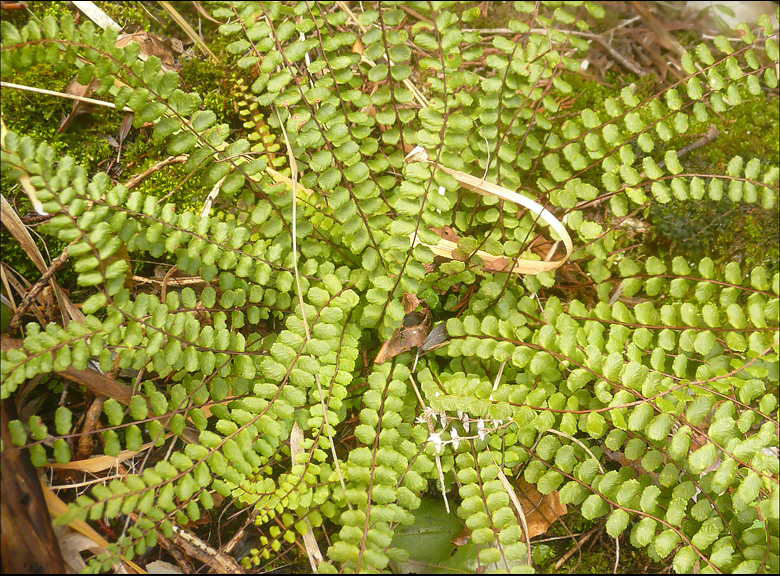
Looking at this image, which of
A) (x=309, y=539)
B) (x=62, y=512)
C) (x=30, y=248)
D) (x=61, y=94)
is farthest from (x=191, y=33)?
(x=309, y=539)

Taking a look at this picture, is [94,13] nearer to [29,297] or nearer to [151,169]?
[151,169]

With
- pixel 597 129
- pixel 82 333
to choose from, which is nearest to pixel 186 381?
pixel 82 333

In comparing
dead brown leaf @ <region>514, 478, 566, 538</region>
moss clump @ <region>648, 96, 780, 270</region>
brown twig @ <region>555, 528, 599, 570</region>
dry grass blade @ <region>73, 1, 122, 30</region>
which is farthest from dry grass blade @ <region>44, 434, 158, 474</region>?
moss clump @ <region>648, 96, 780, 270</region>

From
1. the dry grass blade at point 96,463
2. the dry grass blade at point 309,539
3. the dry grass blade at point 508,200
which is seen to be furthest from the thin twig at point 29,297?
the dry grass blade at point 508,200

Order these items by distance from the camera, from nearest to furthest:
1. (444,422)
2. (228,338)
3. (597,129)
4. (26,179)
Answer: (26,179)
(228,338)
(444,422)
(597,129)

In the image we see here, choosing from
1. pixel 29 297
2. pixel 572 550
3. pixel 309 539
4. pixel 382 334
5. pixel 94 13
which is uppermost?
pixel 94 13

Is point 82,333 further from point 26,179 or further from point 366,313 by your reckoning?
point 366,313
